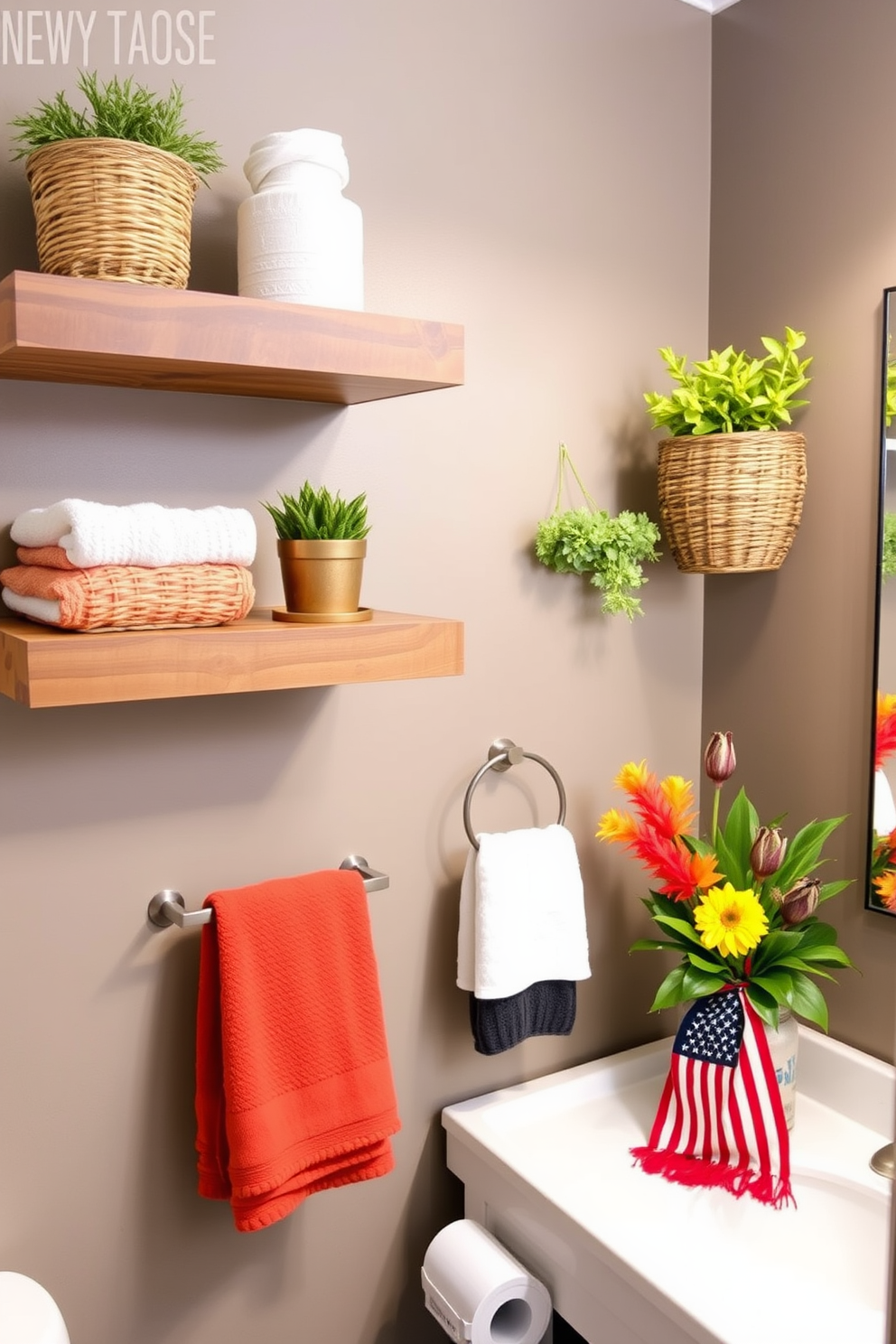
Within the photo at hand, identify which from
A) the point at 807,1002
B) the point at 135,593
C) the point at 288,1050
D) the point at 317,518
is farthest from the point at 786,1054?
the point at 135,593

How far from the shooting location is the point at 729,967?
5.04ft

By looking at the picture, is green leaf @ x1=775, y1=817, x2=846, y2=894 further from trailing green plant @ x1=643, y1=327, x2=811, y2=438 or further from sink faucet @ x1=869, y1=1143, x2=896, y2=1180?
trailing green plant @ x1=643, y1=327, x2=811, y2=438

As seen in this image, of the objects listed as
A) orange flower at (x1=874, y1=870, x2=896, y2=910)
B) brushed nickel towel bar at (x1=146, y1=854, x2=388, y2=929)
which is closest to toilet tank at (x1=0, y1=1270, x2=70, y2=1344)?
brushed nickel towel bar at (x1=146, y1=854, x2=388, y2=929)

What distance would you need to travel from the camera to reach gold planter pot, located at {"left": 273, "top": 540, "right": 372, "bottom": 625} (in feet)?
3.98

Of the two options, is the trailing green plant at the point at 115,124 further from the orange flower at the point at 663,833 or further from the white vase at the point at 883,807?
the white vase at the point at 883,807

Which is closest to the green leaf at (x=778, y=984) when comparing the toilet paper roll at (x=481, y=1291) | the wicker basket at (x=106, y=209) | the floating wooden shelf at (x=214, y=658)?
the toilet paper roll at (x=481, y=1291)

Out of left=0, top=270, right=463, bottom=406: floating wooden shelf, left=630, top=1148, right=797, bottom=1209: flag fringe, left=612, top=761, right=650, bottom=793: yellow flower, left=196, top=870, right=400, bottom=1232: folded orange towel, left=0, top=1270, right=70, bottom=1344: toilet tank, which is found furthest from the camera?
left=612, top=761, right=650, bottom=793: yellow flower

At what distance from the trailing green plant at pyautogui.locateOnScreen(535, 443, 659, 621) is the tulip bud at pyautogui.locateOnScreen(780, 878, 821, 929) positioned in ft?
1.53

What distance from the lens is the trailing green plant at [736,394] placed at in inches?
61.3

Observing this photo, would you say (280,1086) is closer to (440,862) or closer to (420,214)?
(440,862)

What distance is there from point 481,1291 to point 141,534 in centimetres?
105

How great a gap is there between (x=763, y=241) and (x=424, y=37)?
0.61 meters

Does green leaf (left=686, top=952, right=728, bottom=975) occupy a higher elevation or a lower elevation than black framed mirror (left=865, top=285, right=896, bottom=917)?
lower

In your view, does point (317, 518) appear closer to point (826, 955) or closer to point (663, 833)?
point (663, 833)
